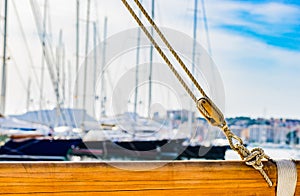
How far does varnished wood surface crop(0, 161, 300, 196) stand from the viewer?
3.56 ft

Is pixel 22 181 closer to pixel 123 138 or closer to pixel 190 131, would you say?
pixel 123 138

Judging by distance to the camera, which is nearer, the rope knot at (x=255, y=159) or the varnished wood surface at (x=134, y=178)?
the varnished wood surface at (x=134, y=178)

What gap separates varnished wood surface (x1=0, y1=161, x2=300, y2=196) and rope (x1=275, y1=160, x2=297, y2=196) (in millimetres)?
15

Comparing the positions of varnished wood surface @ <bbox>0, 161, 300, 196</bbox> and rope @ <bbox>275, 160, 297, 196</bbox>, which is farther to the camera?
rope @ <bbox>275, 160, 297, 196</bbox>

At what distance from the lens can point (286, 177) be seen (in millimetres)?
1290

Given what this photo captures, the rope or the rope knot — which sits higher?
the rope knot

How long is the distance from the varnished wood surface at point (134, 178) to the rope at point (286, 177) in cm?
1

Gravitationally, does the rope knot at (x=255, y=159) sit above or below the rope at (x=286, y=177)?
above

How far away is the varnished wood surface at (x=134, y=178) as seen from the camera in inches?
42.8

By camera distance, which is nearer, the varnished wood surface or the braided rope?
the varnished wood surface

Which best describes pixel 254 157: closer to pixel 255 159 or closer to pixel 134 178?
pixel 255 159

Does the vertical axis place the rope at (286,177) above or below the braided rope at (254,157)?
below

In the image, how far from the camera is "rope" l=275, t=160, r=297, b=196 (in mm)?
1278

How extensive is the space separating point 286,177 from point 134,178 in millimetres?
397
